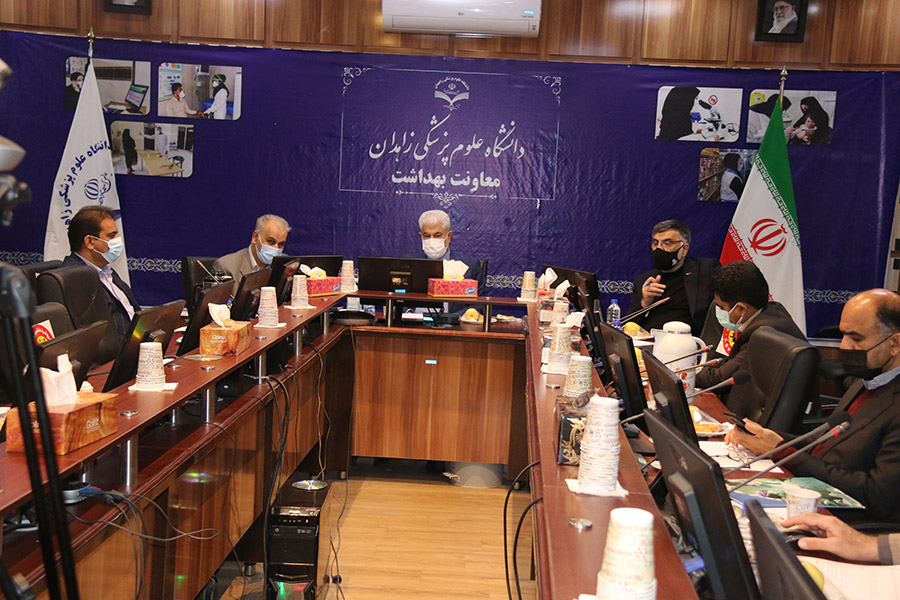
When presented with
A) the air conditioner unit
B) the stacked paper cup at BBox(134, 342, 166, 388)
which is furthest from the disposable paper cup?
the air conditioner unit

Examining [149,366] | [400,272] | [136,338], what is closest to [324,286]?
[400,272]

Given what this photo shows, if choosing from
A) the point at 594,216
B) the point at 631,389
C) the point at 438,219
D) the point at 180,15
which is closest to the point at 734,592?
the point at 631,389

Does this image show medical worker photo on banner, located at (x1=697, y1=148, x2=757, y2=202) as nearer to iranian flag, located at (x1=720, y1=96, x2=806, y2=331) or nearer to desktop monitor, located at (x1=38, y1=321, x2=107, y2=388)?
iranian flag, located at (x1=720, y1=96, x2=806, y2=331)

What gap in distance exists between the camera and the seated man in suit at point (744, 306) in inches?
133

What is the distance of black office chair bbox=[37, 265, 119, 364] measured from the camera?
11.2 feet

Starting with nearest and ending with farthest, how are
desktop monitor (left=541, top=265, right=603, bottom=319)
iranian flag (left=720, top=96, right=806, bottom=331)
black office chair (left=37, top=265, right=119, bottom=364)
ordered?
1. black office chair (left=37, top=265, right=119, bottom=364)
2. desktop monitor (left=541, top=265, right=603, bottom=319)
3. iranian flag (left=720, top=96, right=806, bottom=331)

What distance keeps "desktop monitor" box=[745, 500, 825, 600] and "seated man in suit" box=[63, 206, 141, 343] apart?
11.5ft

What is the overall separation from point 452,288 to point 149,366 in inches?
103

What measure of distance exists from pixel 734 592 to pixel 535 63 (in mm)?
5458

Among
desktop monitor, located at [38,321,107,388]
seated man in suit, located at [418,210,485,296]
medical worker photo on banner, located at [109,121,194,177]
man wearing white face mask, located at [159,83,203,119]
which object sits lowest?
desktop monitor, located at [38,321,107,388]

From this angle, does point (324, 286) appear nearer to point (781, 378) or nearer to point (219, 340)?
point (219, 340)

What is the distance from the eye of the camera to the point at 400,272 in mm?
4734

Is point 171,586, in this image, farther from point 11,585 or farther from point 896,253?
point 896,253

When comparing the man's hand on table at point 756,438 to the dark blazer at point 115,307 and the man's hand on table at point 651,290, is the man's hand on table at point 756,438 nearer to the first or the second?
the man's hand on table at point 651,290
